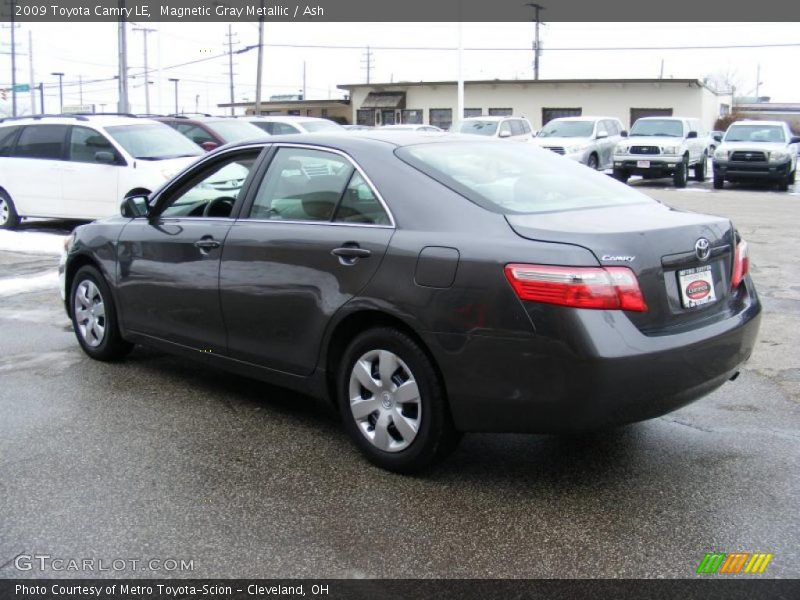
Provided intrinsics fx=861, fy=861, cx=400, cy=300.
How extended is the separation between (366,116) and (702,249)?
46019mm

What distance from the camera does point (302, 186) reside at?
15.1ft

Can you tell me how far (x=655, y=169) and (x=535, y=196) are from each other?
19970mm

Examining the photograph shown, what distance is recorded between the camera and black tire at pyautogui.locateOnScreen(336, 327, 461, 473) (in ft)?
12.6

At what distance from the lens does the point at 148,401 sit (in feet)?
17.2

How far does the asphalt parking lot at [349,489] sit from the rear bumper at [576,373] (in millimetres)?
439

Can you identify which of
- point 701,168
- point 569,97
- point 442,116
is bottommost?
point 701,168

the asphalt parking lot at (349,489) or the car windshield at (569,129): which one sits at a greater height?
the car windshield at (569,129)

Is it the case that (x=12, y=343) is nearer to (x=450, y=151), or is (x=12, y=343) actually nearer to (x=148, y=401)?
(x=148, y=401)

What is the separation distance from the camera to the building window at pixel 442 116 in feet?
154

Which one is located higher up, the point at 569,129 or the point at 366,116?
the point at 366,116

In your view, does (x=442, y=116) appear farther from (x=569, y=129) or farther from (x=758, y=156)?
(x=758, y=156)

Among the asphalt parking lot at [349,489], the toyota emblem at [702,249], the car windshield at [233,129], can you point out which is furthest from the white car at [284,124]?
the toyota emblem at [702,249]

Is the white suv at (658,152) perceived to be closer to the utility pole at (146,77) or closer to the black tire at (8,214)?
the black tire at (8,214)

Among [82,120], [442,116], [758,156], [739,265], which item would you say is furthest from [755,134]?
[442,116]
